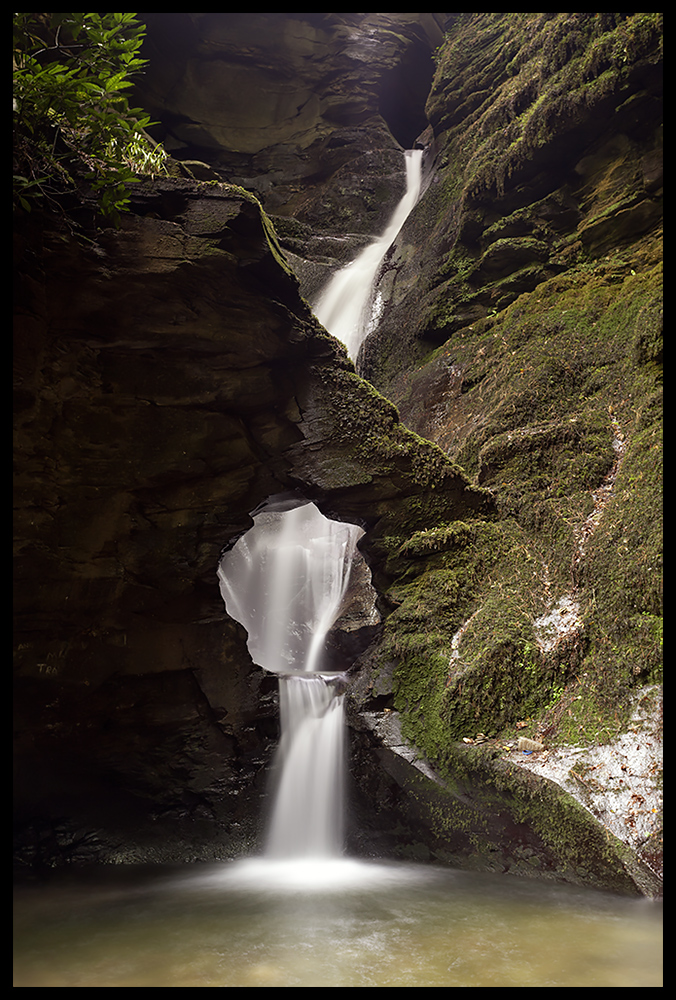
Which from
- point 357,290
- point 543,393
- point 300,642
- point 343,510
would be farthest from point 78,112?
point 357,290

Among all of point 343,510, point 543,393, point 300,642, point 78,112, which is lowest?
point 300,642

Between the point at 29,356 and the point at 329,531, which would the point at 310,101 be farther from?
the point at 29,356

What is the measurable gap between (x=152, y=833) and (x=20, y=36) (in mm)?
8750

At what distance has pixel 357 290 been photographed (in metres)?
17.0

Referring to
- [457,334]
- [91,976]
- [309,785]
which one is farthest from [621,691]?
[457,334]

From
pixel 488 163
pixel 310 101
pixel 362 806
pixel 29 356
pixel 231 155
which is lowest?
pixel 362 806

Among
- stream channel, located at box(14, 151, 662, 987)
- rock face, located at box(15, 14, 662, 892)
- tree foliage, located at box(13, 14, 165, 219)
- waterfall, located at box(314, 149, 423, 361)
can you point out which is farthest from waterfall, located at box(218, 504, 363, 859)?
tree foliage, located at box(13, 14, 165, 219)

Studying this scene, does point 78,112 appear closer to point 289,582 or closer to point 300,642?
point 300,642

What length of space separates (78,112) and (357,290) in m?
12.6

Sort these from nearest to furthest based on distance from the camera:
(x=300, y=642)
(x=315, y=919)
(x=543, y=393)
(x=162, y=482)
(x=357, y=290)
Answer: (x=315, y=919)
(x=162, y=482)
(x=543, y=393)
(x=300, y=642)
(x=357, y=290)

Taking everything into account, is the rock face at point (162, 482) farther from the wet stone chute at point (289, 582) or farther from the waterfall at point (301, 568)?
the wet stone chute at point (289, 582)

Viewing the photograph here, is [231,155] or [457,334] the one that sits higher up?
[231,155]

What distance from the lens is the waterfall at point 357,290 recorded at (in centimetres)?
1570

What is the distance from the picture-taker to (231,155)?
22.2 m
